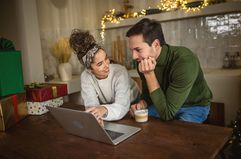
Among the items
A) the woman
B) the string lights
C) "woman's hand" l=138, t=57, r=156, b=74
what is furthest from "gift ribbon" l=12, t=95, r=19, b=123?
the string lights

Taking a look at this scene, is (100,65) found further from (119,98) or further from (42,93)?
(42,93)

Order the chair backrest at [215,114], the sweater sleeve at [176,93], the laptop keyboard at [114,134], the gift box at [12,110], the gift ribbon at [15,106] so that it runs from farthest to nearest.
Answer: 1. the chair backrest at [215,114]
2. the gift ribbon at [15,106]
3. the gift box at [12,110]
4. the sweater sleeve at [176,93]
5. the laptop keyboard at [114,134]

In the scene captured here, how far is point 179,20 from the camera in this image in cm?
317

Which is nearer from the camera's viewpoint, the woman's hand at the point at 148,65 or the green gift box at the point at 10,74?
the woman's hand at the point at 148,65

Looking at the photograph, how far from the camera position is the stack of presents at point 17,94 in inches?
57.7

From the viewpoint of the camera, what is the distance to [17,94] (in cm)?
157

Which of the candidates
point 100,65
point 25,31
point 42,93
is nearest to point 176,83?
point 100,65

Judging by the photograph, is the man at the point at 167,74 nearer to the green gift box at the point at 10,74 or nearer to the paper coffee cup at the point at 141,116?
the paper coffee cup at the point at 141,116

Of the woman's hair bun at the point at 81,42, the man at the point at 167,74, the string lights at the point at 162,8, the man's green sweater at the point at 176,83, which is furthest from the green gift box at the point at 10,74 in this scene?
the string lights at the point at 162,8

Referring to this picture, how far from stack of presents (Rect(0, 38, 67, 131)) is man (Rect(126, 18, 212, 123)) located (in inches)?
25.4

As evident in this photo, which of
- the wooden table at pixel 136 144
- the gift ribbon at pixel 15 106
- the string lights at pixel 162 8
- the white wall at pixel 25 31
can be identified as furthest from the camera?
the string lights at pixel 162 8

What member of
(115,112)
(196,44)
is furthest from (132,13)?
(115,112)

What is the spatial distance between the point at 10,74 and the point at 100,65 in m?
0.60

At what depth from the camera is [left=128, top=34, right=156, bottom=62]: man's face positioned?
1415 mm
